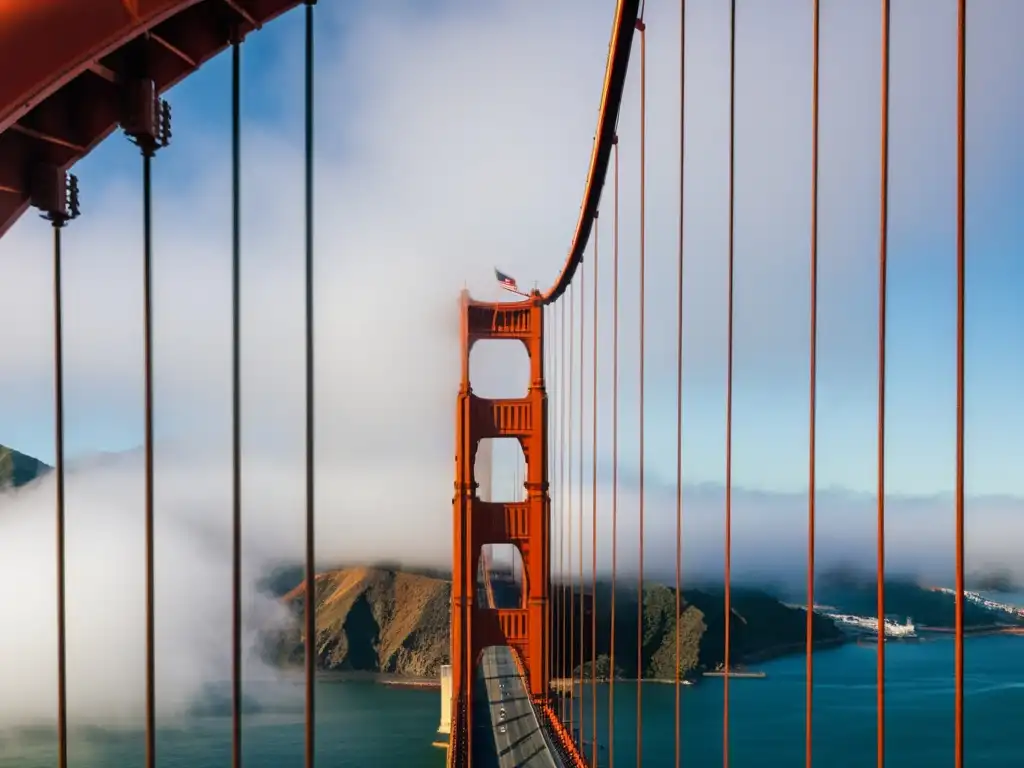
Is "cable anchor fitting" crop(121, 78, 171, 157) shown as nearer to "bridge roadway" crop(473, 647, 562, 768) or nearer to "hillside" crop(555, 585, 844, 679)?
"bridge roadway" crop(473, 647, 562, 768)

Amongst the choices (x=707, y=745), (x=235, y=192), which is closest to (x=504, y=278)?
(x=235, y=192)

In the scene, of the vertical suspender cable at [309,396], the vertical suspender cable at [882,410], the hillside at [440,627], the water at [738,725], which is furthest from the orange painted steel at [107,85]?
the hillside at [440,627]

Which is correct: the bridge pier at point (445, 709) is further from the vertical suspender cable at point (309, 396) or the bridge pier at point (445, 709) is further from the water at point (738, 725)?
the vertical suspender cable at point (309, 396)

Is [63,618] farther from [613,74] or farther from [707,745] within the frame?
[707,745]

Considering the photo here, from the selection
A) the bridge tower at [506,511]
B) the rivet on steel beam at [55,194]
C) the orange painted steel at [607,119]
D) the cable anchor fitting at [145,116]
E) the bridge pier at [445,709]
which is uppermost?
the orange painted steel at [607,119]

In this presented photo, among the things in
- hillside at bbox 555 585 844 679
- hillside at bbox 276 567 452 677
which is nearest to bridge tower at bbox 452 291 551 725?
hillside at bbox 555 585 844 679

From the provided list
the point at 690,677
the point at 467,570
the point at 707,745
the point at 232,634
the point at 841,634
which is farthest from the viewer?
the point at 841,634
